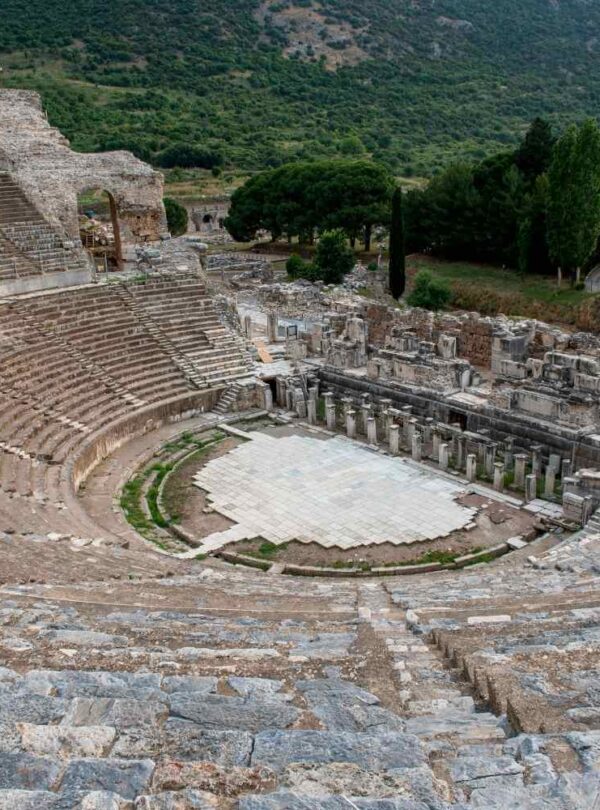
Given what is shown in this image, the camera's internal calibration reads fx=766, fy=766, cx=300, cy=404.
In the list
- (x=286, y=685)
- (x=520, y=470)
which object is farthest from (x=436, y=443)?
(x=286, y=685)

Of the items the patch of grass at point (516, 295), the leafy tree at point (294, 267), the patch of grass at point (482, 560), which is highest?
the leafy tree at point (294, 267)

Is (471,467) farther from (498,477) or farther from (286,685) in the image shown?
(286,685)

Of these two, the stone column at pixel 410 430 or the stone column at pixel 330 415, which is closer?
the stone column at pixel 410 430

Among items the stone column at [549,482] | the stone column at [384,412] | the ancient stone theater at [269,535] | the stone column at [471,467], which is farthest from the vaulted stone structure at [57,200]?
the stone column at [549,482]

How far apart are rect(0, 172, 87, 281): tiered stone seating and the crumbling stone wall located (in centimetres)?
38

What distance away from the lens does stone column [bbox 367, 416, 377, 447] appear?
1955 centimetres

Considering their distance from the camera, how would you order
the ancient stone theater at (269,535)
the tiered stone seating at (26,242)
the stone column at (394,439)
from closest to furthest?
the ancient stone theater at (269,535) < the stone column at (394,439) < the tiered stone seating at (26,242)

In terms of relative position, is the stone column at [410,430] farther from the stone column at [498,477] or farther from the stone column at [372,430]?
the stone column at [498,477]

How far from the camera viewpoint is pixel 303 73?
3290 inches

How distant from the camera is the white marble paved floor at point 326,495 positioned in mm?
15195

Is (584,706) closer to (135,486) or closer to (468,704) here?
(468,704)

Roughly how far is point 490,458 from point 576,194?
17558 mm

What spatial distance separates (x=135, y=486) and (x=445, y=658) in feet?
40.3

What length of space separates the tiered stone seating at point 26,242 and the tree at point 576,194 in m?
18.8
